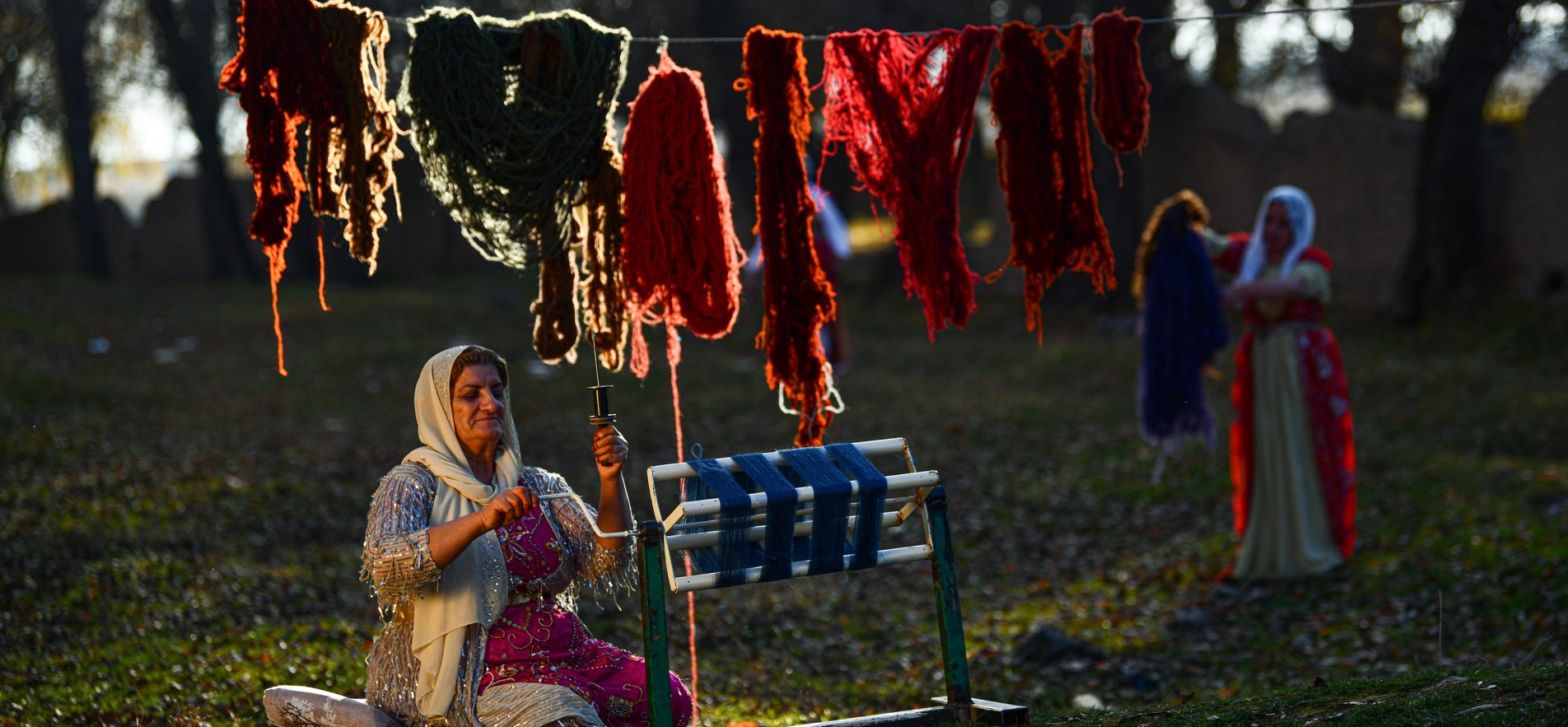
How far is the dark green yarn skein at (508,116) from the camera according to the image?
456 cm

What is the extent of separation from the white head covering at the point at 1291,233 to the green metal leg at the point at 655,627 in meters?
4.56

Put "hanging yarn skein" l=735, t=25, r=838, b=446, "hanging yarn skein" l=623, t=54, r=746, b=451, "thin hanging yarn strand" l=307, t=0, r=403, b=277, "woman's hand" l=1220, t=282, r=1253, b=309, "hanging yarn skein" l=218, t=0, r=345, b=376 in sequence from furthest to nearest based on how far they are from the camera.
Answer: "woman's hand" l=1220, t=282, r=1253, b=309, "hanging yarn skein" l=735, t=25, r=838, b=446, "hanging yarn skein" l=623, t=54, r=746, b=451, "thin hanging yarn strand" l=307, t=0, r=403, b=277, "hanging yarn skein" l=218, t=0, r=345, b=376

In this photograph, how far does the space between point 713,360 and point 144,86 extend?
15.6m

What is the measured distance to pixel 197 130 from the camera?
1955 centimetres

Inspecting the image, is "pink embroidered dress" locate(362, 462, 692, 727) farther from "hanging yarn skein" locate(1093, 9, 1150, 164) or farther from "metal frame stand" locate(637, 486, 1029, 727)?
"hanging yarn skein" locate(1093, 9, 1150, 164)

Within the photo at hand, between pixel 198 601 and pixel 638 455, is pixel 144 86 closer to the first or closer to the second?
pixel 638 455

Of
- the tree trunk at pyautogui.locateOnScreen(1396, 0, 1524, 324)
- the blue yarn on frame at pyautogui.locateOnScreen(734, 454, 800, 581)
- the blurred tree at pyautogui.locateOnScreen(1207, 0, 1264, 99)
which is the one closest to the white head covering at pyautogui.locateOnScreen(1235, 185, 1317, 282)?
the blue yarn on frame at pyautogui.locateOnScreen(734, 454, 800, 581)

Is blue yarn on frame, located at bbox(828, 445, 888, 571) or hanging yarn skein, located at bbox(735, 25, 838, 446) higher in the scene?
hanging yarn skein, located at bbox(735, 25, 838, 446)

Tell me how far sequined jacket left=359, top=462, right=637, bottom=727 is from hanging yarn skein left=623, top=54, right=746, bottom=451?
2.71 ft

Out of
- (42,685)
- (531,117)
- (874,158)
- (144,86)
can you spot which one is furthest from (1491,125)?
(144,86)

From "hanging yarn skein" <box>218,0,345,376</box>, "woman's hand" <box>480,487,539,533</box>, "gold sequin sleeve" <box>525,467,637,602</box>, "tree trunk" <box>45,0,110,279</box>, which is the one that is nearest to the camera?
"woman's hand" <box>480,487,539,533</box>

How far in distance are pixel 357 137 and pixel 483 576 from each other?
4.93 feet

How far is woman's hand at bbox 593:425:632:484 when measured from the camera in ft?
12.8

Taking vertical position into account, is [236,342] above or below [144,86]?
below
